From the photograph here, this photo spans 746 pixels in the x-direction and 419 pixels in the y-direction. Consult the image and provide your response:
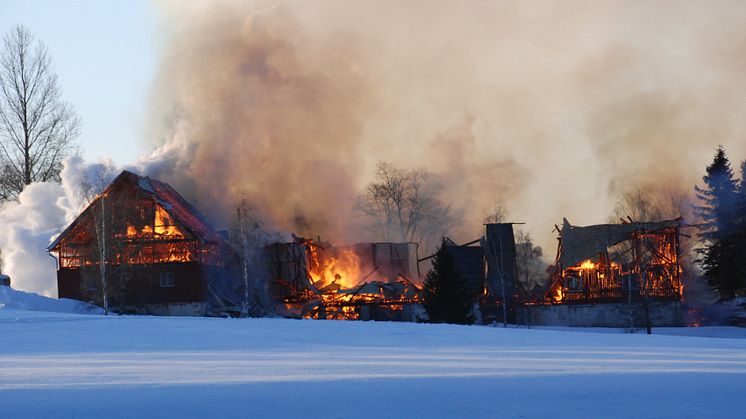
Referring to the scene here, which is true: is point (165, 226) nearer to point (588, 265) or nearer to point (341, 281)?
point (341, 281)

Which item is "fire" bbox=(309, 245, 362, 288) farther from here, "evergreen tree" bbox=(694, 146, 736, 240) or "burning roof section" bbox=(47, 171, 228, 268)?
"evergreen tree" bbox=(694, 146, 736, 240)

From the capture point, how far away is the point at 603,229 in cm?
6222

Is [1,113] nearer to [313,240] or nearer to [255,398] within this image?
[313,240]

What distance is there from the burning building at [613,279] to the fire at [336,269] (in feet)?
44.5

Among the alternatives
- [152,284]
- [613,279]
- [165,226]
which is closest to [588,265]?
[613,279]

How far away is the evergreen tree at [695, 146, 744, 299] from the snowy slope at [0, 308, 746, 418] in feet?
115

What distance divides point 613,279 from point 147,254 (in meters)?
30.7

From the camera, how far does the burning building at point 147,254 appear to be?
5853 cm

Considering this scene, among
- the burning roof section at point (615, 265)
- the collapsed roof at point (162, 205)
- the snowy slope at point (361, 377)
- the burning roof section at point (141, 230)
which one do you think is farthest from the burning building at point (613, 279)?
the snowy slope at point (361, 377)

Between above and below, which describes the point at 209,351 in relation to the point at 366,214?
below

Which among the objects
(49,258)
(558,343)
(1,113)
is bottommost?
(558,343)

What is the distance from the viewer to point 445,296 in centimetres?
5419

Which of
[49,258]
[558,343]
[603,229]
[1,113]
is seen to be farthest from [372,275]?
[558,343]

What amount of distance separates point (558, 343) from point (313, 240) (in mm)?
45378
